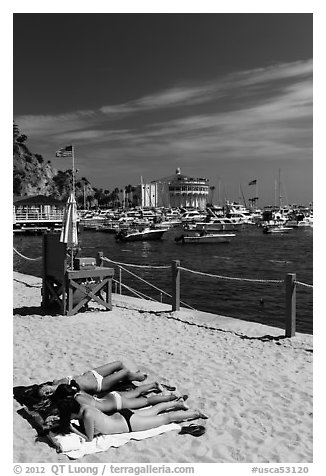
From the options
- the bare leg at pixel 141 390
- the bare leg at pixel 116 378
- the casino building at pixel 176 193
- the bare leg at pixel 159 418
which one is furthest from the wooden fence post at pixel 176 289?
the casino building at pixel 176 193

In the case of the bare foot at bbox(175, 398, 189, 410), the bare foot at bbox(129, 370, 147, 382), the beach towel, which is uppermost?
the bare foot at bbox(129, 370, 147, 382)

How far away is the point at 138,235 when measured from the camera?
2280 inches

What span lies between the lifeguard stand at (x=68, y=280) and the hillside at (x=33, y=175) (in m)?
133

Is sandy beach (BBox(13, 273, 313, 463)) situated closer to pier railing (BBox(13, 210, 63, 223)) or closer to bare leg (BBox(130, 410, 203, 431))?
Result: bare leg (BBox(130, 410, 203, 431))

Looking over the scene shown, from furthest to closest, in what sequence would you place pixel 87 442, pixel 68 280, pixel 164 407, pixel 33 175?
pixel 33 175 → pixel 68 280 → pixel 164 407 → pixel 87 442

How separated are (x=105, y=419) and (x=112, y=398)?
1.17 ft

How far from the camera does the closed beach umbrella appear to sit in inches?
377

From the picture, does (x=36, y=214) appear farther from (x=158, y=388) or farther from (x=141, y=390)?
(x=141, y=390)

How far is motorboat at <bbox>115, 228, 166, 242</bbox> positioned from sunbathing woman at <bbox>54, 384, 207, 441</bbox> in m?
52.2

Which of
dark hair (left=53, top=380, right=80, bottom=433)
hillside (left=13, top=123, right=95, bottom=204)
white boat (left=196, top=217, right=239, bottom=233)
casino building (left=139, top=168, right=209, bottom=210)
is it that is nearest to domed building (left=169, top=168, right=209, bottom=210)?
casino building (left=139, top=168, right=209, bottom=210)

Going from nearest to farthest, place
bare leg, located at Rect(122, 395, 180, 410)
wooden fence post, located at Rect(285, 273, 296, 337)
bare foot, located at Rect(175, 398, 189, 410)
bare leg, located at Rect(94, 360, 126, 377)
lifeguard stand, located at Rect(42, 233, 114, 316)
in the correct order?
bare leg, located at Rect(122, 395, 180, 410), bare foot, located at Rect(175, 398, 189, 410), bare leg, located at Rect(94, 360, 126, 377), wooden fence post, located at Rect(285, 273, 296, 337), lifeguard stand, located at Rect(42, 233, 114, 316)

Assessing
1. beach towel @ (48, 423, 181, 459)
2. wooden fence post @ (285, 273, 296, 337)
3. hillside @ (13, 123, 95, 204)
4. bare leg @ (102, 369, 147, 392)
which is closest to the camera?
beach towel @ (48, 423, 181, 459)

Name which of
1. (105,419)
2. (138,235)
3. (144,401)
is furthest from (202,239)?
(105,419)

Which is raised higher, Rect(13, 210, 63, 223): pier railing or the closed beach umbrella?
Rect(13, 210, 63, 223): pier railing
